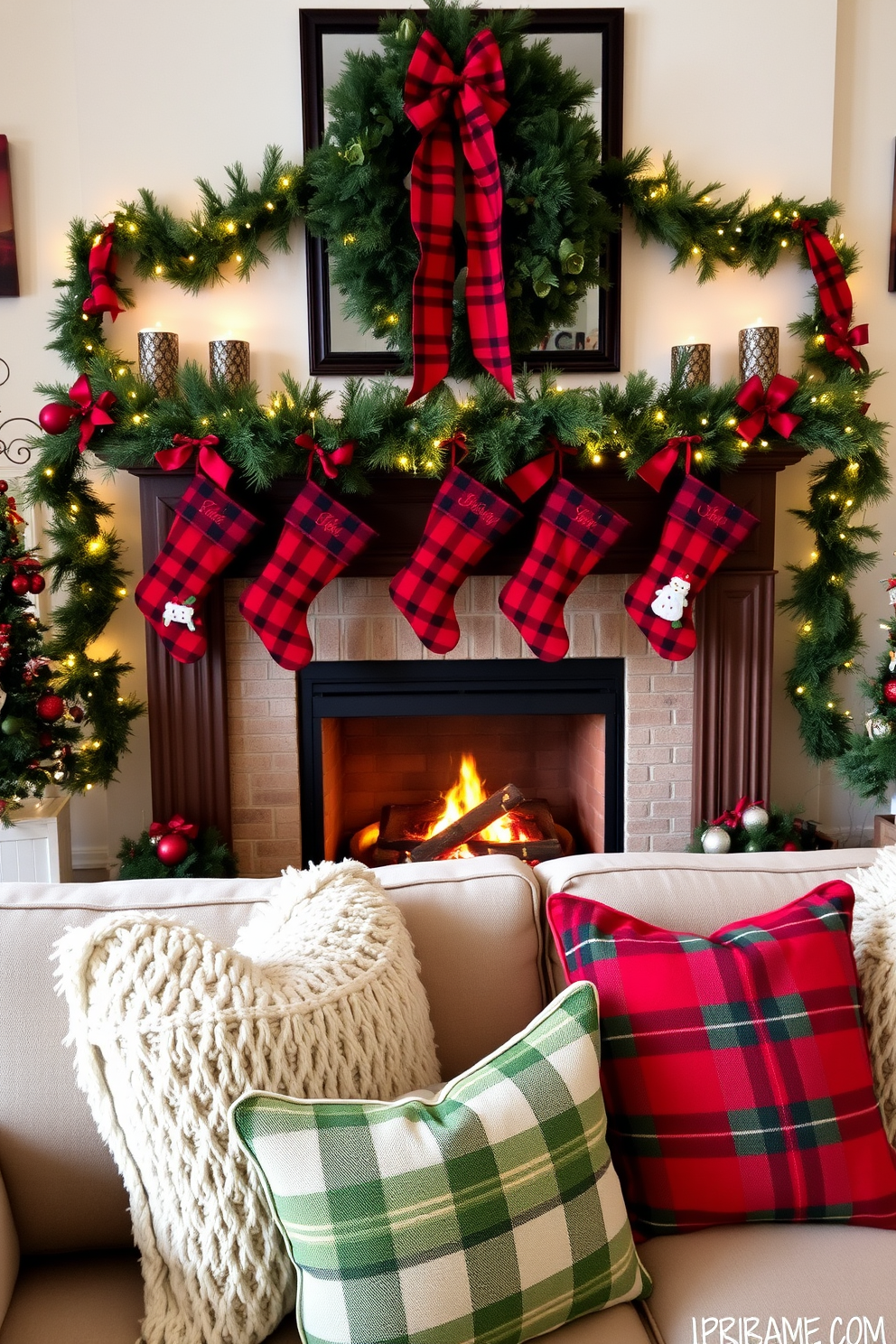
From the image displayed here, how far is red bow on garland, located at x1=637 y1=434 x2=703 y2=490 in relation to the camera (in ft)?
7.77

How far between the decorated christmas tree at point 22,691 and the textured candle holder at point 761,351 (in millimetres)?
1826

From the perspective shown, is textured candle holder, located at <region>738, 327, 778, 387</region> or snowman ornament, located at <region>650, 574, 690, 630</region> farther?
textured candle holder, located at <region>738, 327, 778, 387</region>

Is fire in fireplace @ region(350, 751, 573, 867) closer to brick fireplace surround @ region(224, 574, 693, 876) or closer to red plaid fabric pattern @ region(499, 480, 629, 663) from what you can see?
brick fireplace surround @ region(224, 574, 693, 876)

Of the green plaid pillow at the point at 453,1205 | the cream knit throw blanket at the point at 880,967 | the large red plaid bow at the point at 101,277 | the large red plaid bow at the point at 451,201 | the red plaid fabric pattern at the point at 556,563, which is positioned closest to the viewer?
the green plaid pillow at the point at 453,1205

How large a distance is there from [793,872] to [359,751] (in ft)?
5.96

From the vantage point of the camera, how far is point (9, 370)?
2.70m

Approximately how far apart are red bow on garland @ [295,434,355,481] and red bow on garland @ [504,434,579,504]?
0.38 metres

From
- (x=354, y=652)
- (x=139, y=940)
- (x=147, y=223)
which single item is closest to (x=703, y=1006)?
(x=139, y=940)

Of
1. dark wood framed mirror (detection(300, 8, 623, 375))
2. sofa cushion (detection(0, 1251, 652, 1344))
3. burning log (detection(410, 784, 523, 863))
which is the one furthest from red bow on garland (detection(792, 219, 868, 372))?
sofa cushion (detection(0, 1251, 652, 1344))

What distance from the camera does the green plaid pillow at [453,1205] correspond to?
2.81 feet

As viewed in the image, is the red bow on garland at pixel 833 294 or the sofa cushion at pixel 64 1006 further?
the red bow on garland at pixel 833 294

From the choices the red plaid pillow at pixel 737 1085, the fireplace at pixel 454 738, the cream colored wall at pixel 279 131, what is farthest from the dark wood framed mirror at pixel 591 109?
the red plaid pillow at pixel 737 1085

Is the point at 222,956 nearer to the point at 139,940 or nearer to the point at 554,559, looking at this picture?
the point at 139,940

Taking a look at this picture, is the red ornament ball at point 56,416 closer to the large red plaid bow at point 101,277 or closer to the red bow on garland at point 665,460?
the large red plaid bow at point 101,277
